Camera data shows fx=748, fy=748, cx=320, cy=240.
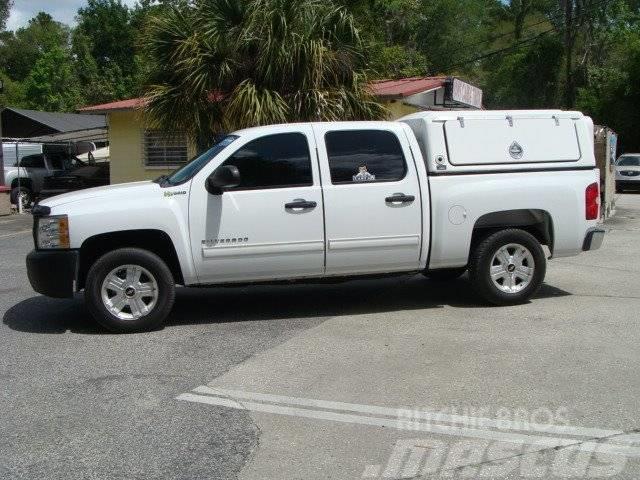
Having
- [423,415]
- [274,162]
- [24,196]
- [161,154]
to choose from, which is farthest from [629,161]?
[423,415]

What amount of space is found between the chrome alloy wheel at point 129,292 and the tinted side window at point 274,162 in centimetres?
123

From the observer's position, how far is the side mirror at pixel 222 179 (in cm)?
680

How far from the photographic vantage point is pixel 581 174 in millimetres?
7848

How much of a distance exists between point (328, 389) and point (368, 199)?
2.39 metres

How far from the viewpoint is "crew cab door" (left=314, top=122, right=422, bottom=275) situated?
721 centimetres

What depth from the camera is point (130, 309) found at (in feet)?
22.8

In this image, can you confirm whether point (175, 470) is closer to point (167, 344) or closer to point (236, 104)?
point (167, 344)

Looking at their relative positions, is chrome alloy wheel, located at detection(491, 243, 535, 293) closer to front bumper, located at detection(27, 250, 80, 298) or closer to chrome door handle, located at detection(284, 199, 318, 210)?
chrome door handle, located at detection(284, 199, 318, 210)

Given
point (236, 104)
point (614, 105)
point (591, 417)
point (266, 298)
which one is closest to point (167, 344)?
point (266, 298)

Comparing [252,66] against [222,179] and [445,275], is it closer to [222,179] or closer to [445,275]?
[445,275]

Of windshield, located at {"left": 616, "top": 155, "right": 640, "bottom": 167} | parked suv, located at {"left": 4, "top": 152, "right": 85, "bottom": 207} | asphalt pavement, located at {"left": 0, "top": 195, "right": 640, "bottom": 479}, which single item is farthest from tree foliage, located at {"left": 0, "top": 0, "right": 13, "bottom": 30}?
asphalt pavement, located at {"left": 0, "top": 195, "right": 640, "bottom": 479}

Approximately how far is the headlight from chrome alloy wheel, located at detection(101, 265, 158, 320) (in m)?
0.53

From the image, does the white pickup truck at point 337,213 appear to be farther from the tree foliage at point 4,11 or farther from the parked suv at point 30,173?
the tree foliage at point 4,11

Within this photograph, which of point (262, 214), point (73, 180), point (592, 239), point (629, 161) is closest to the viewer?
point (262, 214)
